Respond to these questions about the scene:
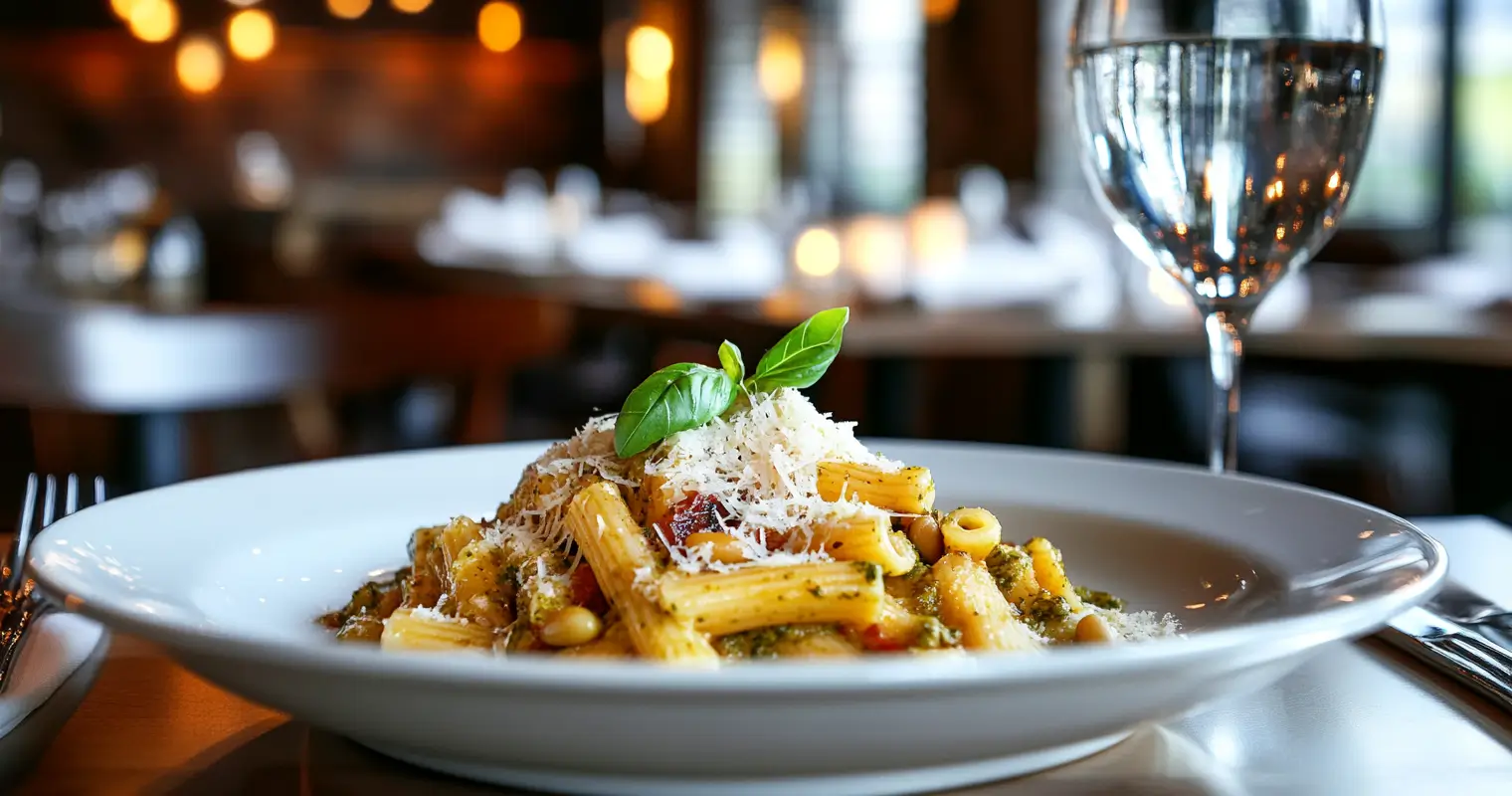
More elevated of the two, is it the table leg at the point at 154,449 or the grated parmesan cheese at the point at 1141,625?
the grated parmesan cheese at the point at 1141,625

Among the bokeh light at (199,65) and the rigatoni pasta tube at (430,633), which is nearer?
the rigatoni pasta tube at (430,633)

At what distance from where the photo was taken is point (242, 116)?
41.3 feet

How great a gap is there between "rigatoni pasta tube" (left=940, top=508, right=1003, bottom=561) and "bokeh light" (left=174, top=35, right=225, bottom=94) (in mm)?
12517

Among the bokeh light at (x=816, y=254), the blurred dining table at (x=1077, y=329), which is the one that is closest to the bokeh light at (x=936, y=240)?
the bokeh light at (x=816, y=254)

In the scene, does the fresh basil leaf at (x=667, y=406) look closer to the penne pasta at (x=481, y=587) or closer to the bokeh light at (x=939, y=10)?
the penne pasta at (x=481, y=587)

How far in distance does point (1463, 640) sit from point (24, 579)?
2.93 ft

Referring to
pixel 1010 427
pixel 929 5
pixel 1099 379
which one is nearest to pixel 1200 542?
pixel 1099 379

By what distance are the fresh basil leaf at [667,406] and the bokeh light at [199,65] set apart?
40.8 ft

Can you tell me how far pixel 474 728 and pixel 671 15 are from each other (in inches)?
498

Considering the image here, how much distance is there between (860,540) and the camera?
819 millimetres

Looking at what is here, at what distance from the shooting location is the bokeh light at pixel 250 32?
12.1 m

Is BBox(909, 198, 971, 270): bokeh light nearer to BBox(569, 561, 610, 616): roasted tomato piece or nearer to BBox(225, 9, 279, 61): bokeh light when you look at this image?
BBox(569, 561, 610, 616): roasted tomato piece

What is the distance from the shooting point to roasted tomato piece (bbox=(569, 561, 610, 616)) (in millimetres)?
853

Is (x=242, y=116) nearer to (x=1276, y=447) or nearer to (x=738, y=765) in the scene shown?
(x=1276, y=447)
